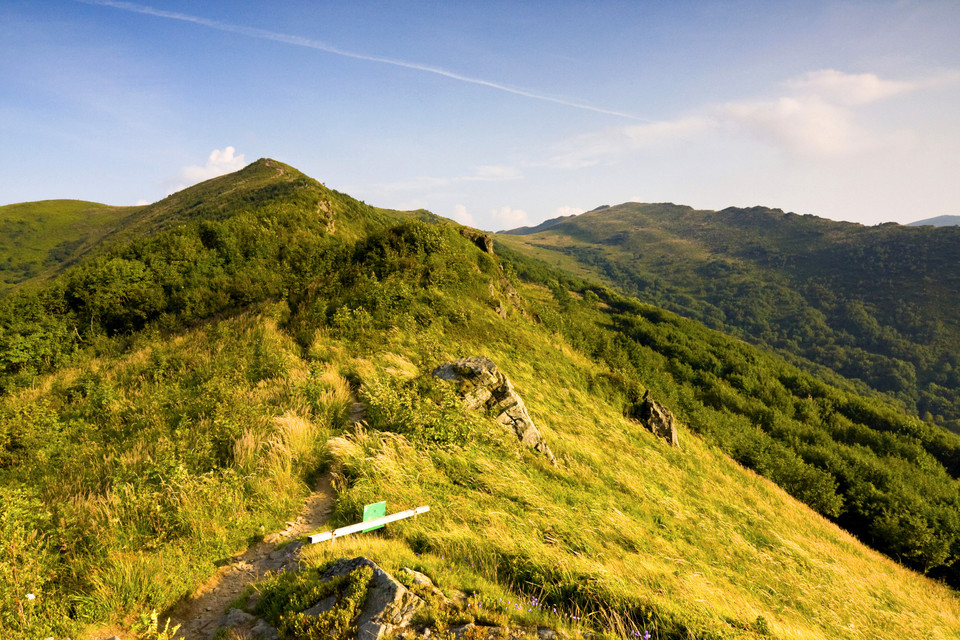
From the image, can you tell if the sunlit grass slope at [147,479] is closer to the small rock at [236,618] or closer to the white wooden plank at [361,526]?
the small rock at [236,618]

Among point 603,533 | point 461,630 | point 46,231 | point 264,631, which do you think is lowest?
point 603,533

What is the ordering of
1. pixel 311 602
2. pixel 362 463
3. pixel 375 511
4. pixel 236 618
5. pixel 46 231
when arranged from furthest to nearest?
pixel 46 231
pixel 362 463
pixel 375 511
pixel 236 618
pixel 311 602

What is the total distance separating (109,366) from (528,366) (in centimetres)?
1569

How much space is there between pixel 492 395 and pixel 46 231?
24952cm

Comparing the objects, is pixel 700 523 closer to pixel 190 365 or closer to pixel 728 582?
pixel 728 582

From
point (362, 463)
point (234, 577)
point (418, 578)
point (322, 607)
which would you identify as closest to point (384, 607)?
point (418, 578)

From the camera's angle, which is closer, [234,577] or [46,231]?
[234,577]

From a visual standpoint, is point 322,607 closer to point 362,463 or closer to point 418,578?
point 418,578

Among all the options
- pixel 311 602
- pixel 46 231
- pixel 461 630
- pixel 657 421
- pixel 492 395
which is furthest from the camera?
pixel 46 231

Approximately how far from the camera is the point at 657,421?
18.0m

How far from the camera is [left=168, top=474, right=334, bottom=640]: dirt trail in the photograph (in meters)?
4.26

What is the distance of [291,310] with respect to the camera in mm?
15992

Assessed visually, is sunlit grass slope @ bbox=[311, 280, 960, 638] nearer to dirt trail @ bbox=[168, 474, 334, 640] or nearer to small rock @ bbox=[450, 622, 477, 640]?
dirt trail @ bbox=[168, 474, 334, 640]

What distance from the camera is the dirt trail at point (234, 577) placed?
4258 millimetres
